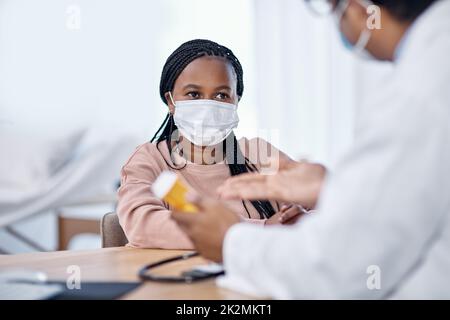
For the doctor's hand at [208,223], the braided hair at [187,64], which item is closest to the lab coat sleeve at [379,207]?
the doctor's hand at [208,223]

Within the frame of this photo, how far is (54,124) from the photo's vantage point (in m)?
1.93

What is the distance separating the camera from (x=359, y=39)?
581 millimetres

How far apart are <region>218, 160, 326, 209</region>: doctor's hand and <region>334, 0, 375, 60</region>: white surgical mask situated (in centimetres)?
16

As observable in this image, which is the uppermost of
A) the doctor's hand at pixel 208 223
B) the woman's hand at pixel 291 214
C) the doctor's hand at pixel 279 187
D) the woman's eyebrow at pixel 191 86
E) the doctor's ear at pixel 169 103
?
the woman's eyebrow at pixel 191 86

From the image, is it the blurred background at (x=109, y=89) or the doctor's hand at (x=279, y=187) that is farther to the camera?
the blurred background at (x=109, y=89)

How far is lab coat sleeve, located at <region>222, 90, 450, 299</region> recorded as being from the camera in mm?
451

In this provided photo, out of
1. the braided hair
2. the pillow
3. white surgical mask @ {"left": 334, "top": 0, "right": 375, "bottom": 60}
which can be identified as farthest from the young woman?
the pillow

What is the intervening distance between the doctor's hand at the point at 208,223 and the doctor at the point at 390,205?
0.13ft

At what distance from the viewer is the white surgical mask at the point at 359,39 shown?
22.5 inches

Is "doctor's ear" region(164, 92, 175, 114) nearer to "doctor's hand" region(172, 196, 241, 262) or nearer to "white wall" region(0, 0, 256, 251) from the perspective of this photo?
→ "doctor's hand" region(172, 196, 241, 262)

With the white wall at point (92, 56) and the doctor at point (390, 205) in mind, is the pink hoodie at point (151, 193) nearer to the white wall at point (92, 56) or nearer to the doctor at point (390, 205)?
the doctor at point (390, 205)

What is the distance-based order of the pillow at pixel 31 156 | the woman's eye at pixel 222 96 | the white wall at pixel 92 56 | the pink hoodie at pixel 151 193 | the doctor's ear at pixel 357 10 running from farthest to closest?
the white wall at pixel 92 56 → the pillow at pixel 31 156 → the woman's eye at pixel 222 96 → the pink hoodie at pixel 151 193 → the doctor's ear at pixel 357 10

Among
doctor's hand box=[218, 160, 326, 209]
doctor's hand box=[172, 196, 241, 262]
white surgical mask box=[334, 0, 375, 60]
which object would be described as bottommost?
doctor's hand box=[172, 196, 241, 262]

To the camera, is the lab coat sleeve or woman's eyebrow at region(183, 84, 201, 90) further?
woman's eyebrow at region(183, 84, 201, 90)
